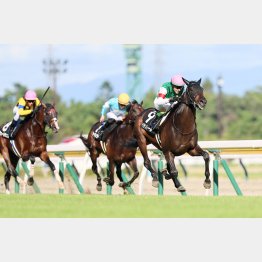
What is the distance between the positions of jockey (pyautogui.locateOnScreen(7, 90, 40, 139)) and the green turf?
131 inches

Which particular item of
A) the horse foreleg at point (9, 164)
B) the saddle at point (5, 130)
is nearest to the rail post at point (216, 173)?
the horse foreleg at point (9, 164)

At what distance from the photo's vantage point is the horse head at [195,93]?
13.9m

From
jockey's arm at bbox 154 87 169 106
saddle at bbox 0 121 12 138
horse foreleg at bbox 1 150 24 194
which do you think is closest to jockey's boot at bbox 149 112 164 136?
jockey's arm at bbox 154 87 169 106

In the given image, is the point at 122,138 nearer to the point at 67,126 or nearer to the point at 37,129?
the point at 37,129

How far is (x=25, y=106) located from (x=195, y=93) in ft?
13.9

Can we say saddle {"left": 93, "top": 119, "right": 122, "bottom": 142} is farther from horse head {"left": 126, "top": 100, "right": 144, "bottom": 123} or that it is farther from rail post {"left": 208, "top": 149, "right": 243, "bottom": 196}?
rail post {"left": 208, "top": 149, "right": 243, "bottom": 196}

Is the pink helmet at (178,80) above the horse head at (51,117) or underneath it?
above

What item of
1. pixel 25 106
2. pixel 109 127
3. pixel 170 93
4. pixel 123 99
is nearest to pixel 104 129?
pixel 109 127

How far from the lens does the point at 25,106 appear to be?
56.6ft

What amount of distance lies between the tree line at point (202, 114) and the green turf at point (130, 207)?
145 ft

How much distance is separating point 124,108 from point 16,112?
206 centimetres

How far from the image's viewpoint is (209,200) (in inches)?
509

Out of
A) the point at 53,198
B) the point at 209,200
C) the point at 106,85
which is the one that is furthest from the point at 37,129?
the point at 106,85

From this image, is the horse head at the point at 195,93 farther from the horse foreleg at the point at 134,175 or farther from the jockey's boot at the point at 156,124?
the horse foreleg at the point at 134,175
